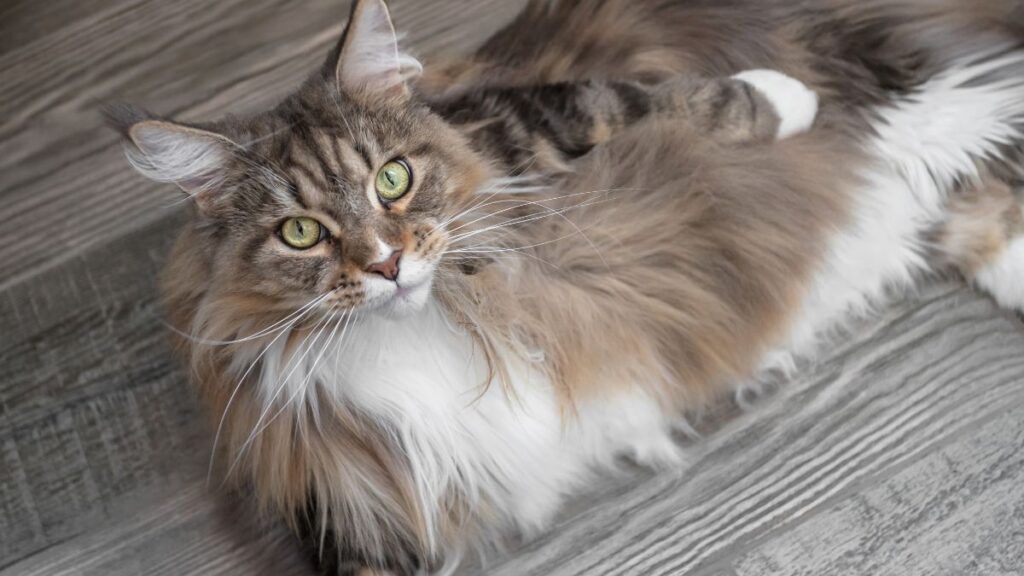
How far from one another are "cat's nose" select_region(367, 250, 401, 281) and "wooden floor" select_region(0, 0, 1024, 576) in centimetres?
50

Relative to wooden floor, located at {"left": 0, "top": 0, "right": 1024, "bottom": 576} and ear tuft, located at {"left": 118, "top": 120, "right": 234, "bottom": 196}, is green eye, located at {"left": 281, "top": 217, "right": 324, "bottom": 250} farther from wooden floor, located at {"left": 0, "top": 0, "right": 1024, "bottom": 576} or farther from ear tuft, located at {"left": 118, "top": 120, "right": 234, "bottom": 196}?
wooden floor, located at {"left": 0, "top": 0, "right": 1024, "bottom": 576}

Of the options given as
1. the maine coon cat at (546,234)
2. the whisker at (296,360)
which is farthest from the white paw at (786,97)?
the whisker at (296,360)

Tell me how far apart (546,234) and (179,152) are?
0.43 meters

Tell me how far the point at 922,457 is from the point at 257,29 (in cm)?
142

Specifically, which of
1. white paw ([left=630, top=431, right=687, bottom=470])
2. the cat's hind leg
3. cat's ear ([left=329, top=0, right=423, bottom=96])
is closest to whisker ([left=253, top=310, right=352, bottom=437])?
cat's ear ([left=329, top=0, right=423, bottom=96])

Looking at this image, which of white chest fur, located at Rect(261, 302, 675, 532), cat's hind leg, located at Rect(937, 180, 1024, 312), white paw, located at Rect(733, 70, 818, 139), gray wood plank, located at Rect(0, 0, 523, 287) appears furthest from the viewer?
gray wood plank, located at Rect(0, 0, 523, 287)

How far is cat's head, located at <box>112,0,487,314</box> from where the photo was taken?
97cm

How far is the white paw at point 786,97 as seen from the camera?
117cm

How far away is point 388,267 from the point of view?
958mm

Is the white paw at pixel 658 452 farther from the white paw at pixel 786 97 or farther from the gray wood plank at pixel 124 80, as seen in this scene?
the gray wood plank at pixel 124 80

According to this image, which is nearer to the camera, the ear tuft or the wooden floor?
the ear tuft

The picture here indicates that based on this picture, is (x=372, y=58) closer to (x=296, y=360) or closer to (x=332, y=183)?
(x=332, y=183)

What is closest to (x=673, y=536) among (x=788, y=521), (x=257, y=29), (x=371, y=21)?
(x=788, y=521)

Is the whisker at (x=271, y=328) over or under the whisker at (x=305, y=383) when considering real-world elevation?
over
